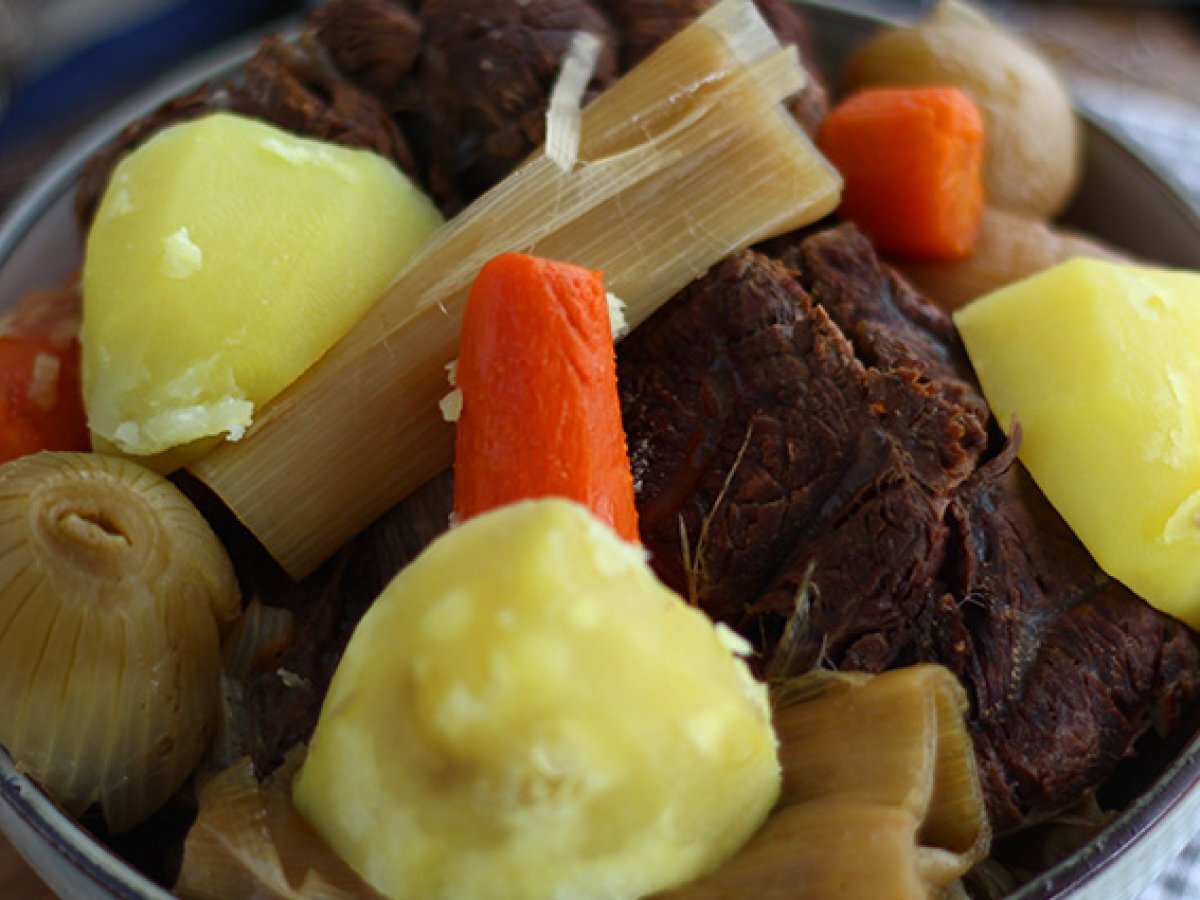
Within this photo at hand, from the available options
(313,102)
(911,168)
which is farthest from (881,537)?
(313,102)

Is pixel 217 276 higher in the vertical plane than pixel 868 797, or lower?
higher

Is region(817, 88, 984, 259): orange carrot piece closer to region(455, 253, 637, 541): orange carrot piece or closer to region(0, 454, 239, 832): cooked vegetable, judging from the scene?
region(455, 253, 637, 541): orange carrot piece

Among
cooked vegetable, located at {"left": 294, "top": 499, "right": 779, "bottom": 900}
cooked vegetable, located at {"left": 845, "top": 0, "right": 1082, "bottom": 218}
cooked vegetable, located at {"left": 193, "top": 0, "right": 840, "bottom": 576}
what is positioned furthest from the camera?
cooked vegetable, located at {"left": 845, "top": 0, "right": 1082, "bottom": 218}

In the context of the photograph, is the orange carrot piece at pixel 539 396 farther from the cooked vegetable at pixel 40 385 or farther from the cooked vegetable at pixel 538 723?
the cooked vegetable at pixel 40 385

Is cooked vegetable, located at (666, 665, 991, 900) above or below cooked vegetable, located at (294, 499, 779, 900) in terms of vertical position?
below

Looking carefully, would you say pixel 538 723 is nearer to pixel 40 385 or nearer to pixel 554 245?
pixel 554 245

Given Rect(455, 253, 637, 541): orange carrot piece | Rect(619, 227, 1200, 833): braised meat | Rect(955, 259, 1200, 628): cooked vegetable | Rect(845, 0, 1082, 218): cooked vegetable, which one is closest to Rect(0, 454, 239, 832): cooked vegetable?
Rect(455, 253, 637, 541): orange carrot piece
